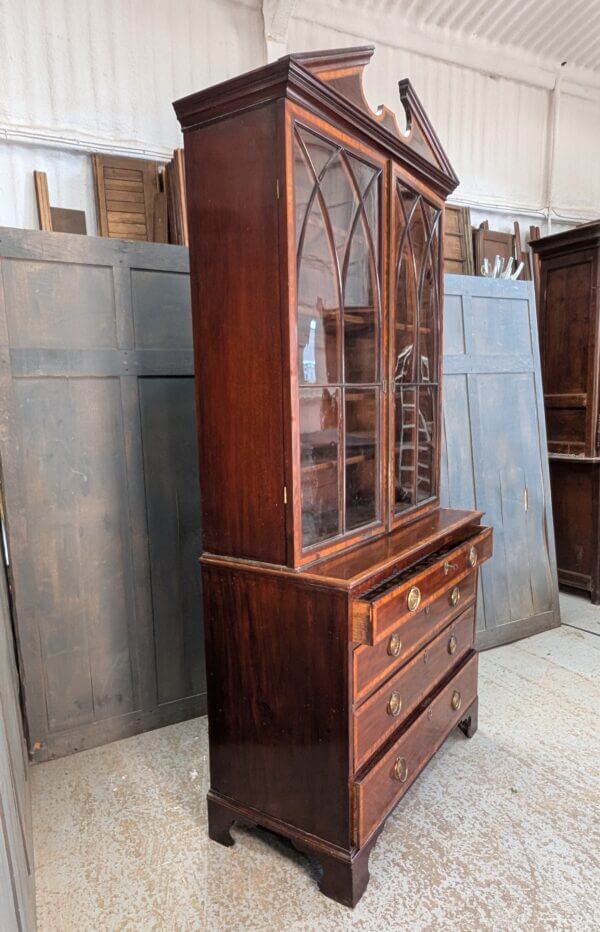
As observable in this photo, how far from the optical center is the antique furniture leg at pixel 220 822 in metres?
1.56

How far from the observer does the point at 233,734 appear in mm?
1521

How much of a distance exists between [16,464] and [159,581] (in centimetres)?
66

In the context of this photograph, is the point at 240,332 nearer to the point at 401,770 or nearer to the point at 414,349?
the point at 414,349

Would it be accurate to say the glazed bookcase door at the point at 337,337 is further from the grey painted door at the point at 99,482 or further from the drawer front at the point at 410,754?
the grey painted door at the point at 99,482

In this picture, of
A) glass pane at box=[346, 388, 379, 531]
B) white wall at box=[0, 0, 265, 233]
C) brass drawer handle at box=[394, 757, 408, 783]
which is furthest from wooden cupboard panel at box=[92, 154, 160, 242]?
brass drawer handle at box=[394, 757, 408, 783]

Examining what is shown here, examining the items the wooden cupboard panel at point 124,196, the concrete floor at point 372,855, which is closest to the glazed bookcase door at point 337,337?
the concrete floor at point 372,855

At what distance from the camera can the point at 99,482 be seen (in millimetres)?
1988

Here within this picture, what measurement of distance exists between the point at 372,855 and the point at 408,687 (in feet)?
1.50

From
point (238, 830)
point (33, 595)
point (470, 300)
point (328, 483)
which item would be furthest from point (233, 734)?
point (470, 300)

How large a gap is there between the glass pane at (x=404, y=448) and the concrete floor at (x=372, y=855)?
94cm

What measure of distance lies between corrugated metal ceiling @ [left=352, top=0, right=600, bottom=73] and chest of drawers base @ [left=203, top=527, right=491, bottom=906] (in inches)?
145

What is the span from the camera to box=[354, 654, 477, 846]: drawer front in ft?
4.50

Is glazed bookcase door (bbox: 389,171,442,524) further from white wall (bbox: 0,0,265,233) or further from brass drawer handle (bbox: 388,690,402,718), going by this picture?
white wall (bbox: 0,0,265,233)

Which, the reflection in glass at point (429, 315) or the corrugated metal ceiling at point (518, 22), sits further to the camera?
the corrugated metal ceiling at point (518, 22)
